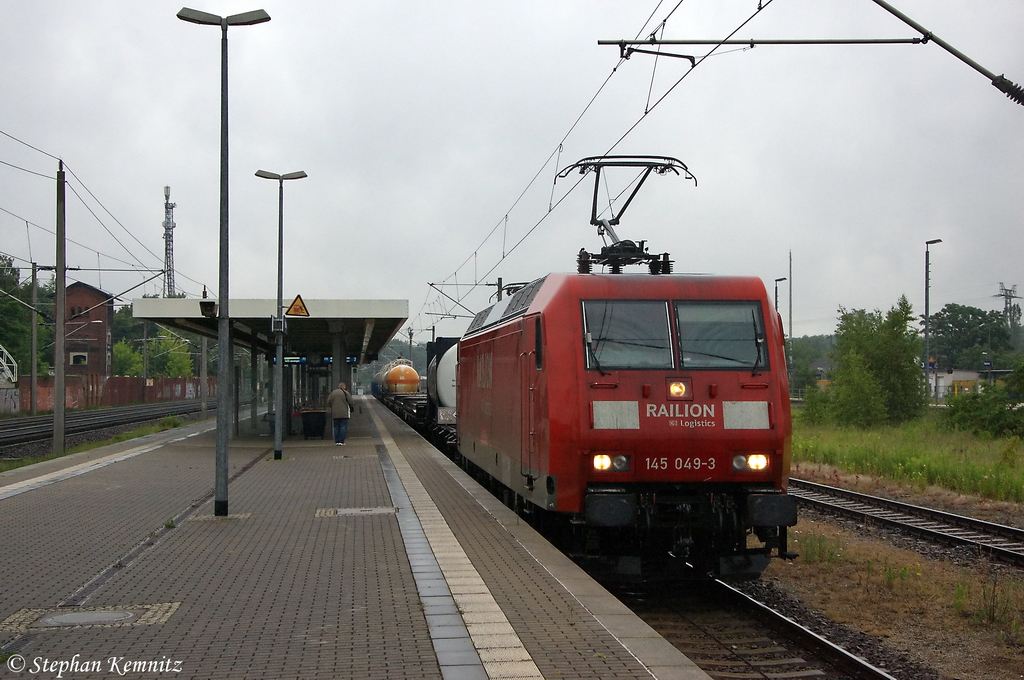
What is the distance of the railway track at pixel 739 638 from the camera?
6.73m

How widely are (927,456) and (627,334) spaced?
44.1ft

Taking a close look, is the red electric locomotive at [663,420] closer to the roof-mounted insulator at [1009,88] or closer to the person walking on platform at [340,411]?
the roof-mounted insulator at [1009,88]

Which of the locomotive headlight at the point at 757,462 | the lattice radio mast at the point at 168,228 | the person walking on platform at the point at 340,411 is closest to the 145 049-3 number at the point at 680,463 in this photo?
the locomotive headlight at the point at 757,462

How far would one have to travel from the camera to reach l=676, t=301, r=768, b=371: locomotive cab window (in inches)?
348

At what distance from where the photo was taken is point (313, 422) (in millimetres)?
27531

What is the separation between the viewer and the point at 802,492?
16984 millimetres

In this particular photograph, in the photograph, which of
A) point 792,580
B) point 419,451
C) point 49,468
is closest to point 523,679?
point 792,580

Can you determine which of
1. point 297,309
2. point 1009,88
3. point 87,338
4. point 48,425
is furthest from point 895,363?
point 87,338

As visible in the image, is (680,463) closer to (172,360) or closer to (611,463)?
(611,463)

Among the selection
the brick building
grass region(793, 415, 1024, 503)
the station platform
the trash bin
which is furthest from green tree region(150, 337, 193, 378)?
the station platform

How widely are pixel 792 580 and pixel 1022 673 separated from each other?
3.28 m

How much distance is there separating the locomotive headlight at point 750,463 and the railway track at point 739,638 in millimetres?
1146

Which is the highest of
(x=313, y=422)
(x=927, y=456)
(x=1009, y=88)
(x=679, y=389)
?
(x=1009, y=88)

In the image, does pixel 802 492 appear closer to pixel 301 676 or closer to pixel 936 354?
pixel 301 676
